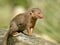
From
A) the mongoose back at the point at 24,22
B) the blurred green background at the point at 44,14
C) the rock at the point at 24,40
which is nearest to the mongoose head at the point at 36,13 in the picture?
the mongoose back at the point at 24,22

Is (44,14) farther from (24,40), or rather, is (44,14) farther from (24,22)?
(24,40)

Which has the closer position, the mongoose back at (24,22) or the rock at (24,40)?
the rock at (24,40)

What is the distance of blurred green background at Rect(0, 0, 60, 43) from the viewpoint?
11.0 metres

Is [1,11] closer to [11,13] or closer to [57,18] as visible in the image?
[11,13]

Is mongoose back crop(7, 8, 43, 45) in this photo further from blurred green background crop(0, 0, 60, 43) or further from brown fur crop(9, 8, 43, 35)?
blurred green background crop(0, 0, 60, 43)

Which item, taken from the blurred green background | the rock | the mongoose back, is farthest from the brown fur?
the blurred green background

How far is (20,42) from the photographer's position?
7977mm

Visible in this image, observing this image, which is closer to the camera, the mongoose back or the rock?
the rock

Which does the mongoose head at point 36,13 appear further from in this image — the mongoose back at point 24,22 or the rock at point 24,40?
the rock at point 24,40

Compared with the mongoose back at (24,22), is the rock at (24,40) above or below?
below

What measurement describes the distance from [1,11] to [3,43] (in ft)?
15.3

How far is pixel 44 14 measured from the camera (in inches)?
457

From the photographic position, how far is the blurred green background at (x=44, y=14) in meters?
11.0

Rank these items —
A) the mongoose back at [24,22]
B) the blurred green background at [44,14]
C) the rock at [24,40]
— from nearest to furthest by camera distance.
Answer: the rock at [24,40] < the mongoose back at [24,22] < the blurred green background at [44,14]
